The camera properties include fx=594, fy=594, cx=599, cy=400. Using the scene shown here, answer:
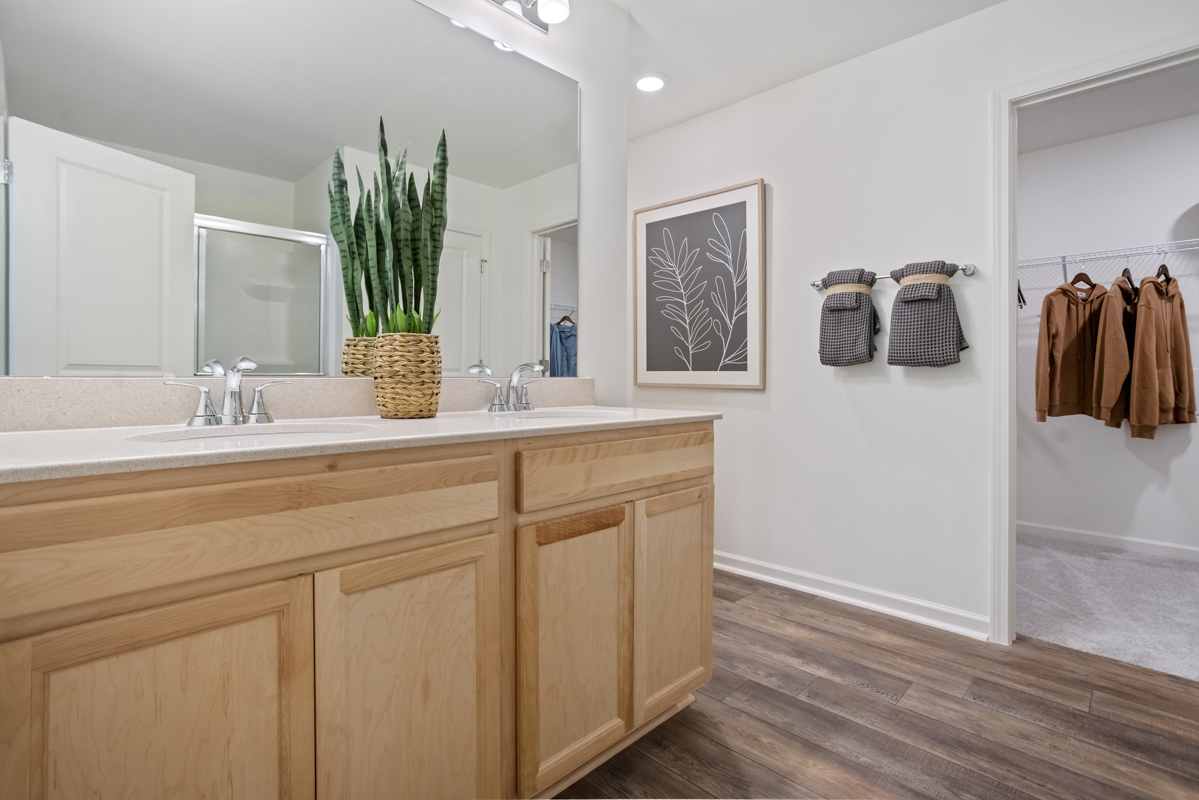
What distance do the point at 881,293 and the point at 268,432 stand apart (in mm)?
2305

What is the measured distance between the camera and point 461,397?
180 cm

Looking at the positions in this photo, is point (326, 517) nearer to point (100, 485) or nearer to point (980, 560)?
point (100, 485)

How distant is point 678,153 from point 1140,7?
1.83 metres

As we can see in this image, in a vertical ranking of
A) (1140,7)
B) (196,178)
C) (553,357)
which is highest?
(1140,7)

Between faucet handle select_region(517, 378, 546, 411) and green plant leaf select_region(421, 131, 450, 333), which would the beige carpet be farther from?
green plant leaf select_region(421, 131, 450, 333)

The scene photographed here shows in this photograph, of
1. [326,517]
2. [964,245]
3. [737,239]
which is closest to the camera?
[326,517]

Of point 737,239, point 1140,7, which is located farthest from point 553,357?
point 1140,7

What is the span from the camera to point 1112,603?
102 inches

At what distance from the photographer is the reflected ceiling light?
186 centimetres

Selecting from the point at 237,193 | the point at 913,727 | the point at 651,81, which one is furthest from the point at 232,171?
the point at 913,727

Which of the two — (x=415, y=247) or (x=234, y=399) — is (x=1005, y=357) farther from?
Result: (x=234, y=399)

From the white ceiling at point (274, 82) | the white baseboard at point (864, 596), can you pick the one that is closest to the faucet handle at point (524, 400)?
the white ceiling at point (274, 82)

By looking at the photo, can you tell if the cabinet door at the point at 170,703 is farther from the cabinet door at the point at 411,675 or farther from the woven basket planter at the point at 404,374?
the woven basket planter at the point at 404,374

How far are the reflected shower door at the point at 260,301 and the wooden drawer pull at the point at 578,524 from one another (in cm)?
73
